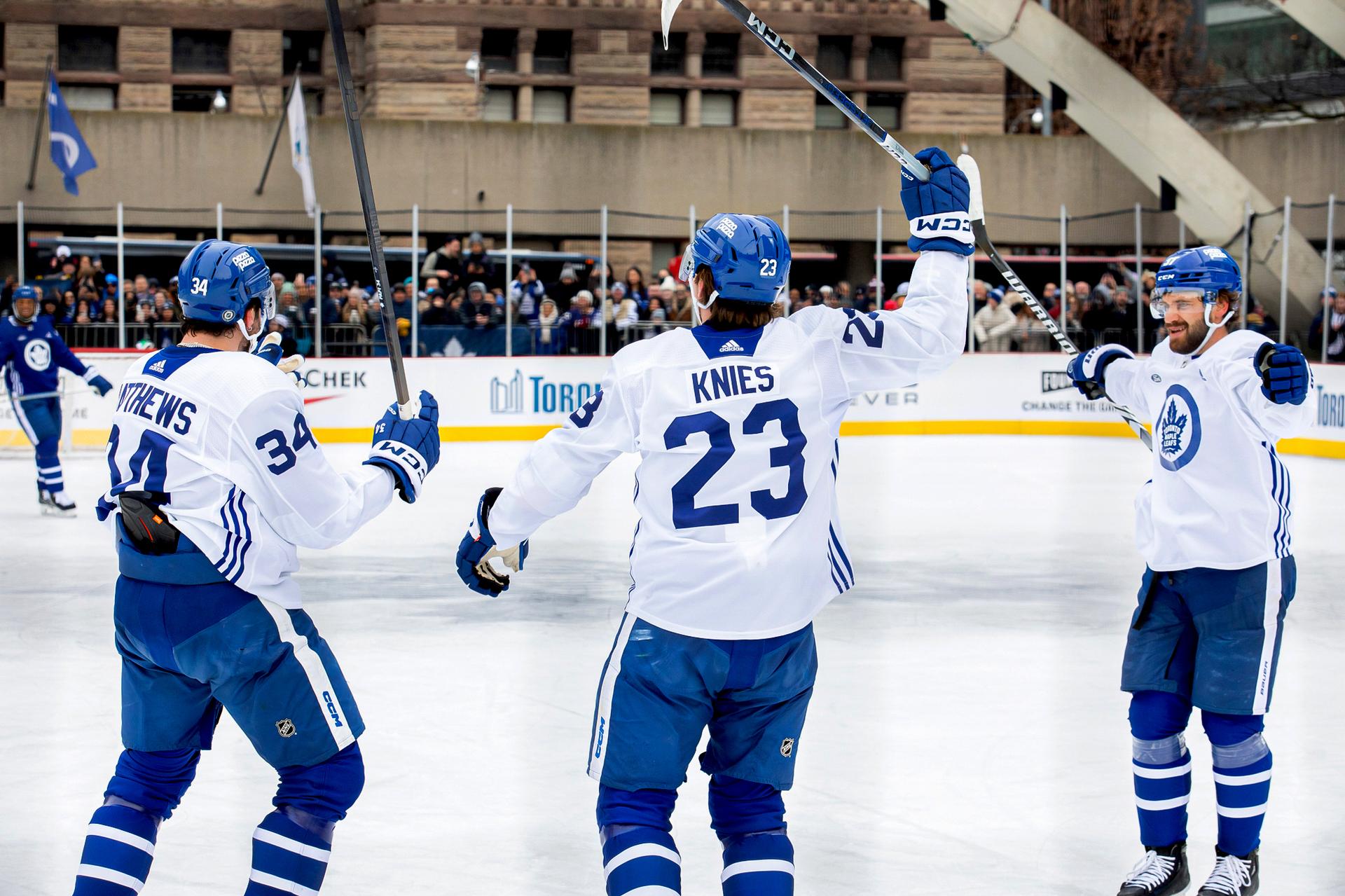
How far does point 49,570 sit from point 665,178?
19937mm

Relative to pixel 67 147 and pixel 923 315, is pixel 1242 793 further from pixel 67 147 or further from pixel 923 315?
pixel 67 147

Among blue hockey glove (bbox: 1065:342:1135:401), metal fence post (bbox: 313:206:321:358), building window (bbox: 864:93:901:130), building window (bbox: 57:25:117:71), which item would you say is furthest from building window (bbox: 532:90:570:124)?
blue hockey glove (bbox: 1065:342:1135:401)

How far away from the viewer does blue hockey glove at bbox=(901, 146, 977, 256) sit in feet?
11.0

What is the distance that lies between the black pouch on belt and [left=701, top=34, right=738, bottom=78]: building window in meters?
33.6

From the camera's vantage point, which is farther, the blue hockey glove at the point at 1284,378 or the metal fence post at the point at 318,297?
the metal fence post at the point at 318,297

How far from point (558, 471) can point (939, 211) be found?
3.21 ft

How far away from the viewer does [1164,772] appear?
12.9ft

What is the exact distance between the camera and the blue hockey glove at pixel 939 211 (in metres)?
3.37

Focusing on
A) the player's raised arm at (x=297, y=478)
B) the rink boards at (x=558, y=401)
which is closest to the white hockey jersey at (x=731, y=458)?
the player's raised arm at (x=297, y=478)

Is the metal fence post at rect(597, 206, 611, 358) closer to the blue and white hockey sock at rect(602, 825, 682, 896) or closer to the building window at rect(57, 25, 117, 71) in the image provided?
the blue and white hockey sock at rect(602, 825, 682, 896)

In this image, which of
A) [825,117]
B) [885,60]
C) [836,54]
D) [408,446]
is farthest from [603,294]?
[885,60]

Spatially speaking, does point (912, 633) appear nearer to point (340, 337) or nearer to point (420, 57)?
point (340, 337)

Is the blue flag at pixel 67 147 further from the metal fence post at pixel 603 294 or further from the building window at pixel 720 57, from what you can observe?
the building window at pixel 720 57

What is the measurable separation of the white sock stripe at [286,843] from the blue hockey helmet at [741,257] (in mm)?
1311
